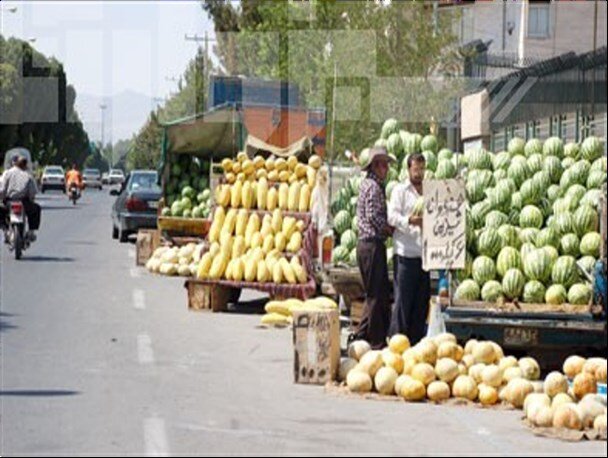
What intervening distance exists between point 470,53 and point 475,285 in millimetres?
32166

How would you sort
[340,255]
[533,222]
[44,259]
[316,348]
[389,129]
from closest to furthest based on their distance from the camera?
1. [316,348]
2. [533,222]
3. [340,255]
4. [389,129]
5. [44,259]

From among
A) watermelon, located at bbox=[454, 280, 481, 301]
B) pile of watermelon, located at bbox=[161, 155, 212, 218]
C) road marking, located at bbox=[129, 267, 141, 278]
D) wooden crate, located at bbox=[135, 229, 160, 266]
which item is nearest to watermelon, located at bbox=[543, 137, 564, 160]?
watermelon, located at bbox=[454, 280, 481, 301]

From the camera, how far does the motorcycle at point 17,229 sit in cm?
2845

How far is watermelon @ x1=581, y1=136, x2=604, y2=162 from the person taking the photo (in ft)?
51.4

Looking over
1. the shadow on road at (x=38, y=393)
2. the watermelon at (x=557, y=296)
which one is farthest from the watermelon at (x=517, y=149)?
the shadow on road at (x=38, y=393)

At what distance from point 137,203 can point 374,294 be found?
19.6 metres

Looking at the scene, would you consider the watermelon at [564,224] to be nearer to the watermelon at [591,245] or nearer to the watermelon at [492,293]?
the watermelon at [591,245]

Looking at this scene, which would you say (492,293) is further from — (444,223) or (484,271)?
(444,223)

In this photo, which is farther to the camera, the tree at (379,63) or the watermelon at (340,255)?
the tree at (379,63)

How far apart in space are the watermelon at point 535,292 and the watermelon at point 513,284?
9cm

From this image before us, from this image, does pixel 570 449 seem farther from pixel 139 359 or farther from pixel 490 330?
pixel 139 359

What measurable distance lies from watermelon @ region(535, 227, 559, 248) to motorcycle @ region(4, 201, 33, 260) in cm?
1580

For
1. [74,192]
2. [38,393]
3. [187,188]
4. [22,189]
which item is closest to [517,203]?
[38,393]

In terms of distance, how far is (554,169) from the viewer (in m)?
15.6
